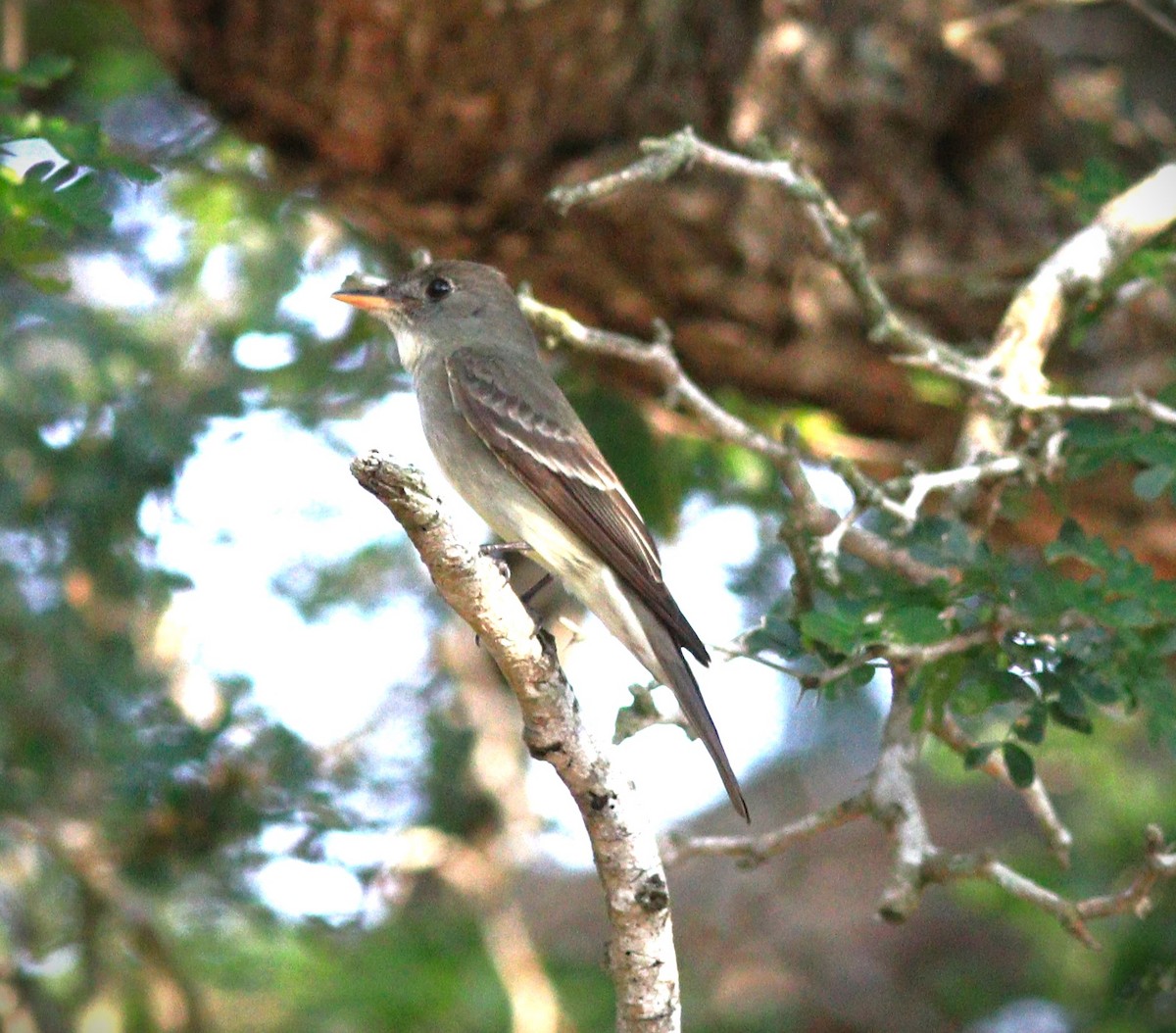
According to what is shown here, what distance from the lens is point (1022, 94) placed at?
247 inches

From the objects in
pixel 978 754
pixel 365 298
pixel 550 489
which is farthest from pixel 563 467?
pixel 978 754

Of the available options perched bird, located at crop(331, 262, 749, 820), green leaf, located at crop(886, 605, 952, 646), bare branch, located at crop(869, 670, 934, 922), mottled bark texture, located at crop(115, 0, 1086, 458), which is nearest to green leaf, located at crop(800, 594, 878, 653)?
green leaf, located at crop(886, 605, 952, 646)

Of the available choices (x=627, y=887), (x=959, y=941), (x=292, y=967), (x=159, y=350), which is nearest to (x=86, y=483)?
(x=159, y=350)

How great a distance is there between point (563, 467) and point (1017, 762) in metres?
1.49

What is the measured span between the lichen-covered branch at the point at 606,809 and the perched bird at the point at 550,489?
68 cm

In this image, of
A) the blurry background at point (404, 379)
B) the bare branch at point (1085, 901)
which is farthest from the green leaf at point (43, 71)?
the bare branch at point (1085, 901)

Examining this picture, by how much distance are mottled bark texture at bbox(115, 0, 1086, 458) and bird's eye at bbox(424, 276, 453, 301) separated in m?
0.42

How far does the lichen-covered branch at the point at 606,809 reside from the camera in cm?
319

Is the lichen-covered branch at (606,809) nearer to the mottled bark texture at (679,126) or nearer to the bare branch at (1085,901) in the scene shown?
the bare branch at (1085,901)

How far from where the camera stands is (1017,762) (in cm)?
363

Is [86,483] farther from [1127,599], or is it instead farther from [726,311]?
[1127,599]

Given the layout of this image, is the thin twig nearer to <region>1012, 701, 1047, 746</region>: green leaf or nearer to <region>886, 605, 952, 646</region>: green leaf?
<region>1012, 701, 1047, 746</region>: green leaf

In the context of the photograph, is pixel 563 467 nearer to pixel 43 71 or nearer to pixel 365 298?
pixel 365 298

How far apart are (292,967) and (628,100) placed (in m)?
3.36
